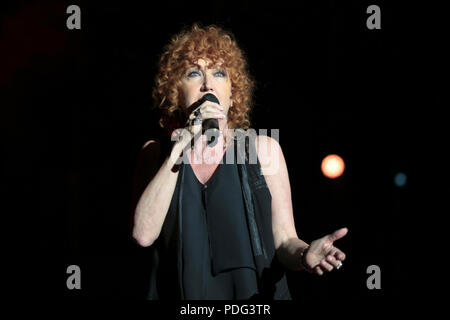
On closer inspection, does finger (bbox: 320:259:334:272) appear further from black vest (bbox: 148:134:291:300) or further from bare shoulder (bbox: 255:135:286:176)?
bare shoulder (bbox: 255:135:286:176)

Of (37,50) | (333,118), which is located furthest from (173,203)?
(37,50)

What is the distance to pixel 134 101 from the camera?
2.67 m

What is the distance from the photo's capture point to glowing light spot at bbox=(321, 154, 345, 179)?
2.85 metres

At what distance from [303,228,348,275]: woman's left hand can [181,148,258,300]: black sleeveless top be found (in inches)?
8.6

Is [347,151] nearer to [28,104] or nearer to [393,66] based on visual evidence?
[393,66]

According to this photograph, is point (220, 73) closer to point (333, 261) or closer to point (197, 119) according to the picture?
point (197, 119)

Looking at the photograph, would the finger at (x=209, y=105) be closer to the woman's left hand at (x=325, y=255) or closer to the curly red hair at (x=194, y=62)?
the curly red hair at (x=194, y=62)

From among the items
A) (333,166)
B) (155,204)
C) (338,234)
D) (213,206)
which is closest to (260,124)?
(333,166)

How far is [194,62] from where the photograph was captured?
1.74m

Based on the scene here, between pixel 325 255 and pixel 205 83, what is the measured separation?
70 centimetres

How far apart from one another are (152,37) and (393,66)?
127 cm

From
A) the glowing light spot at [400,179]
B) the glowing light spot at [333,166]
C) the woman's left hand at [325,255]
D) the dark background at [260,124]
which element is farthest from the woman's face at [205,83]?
the glowing light spot at [400,179]

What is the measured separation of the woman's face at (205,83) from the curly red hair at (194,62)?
3 centimetres

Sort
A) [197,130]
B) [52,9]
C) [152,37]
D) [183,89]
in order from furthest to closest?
[52,9], [152,37], [183,89], [197,130]
